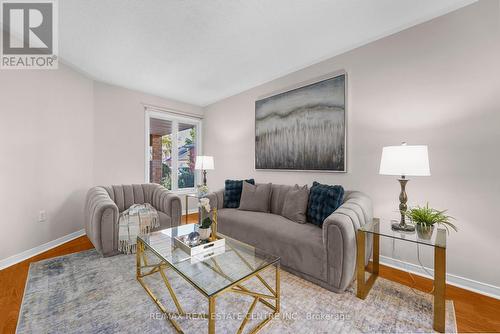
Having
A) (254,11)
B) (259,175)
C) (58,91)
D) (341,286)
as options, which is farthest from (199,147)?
(341,286)

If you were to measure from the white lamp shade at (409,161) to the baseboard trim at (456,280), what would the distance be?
43.9 inches

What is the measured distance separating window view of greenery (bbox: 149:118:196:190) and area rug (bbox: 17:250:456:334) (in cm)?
246

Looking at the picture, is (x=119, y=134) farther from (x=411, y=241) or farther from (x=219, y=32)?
(x=411, y=241)

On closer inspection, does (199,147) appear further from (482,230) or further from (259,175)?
(482,230)

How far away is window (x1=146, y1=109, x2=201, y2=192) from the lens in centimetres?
418

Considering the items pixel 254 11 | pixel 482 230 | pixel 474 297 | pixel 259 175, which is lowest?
pixel 474 297

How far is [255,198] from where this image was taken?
297 centimetres

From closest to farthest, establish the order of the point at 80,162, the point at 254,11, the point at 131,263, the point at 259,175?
the point at 254,11 < the point at 131,263 < the point at 80,162 < the point at 259,175

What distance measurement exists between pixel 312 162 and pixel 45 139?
3474 millimetres

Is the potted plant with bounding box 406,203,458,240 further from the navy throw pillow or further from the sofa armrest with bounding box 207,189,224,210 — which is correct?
the sofa armrest with bounding box 207,189,224,210

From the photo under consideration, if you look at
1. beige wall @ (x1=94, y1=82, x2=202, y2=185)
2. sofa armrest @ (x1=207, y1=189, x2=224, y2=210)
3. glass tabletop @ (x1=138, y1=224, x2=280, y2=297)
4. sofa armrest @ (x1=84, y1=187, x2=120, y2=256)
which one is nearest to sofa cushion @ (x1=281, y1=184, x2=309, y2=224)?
glass tabletop @ (x1=138, y1=224, x2=280, y2=297)

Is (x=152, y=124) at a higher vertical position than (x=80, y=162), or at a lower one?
higher

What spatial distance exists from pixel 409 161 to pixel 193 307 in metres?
2.01

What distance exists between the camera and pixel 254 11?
1.88 meters
